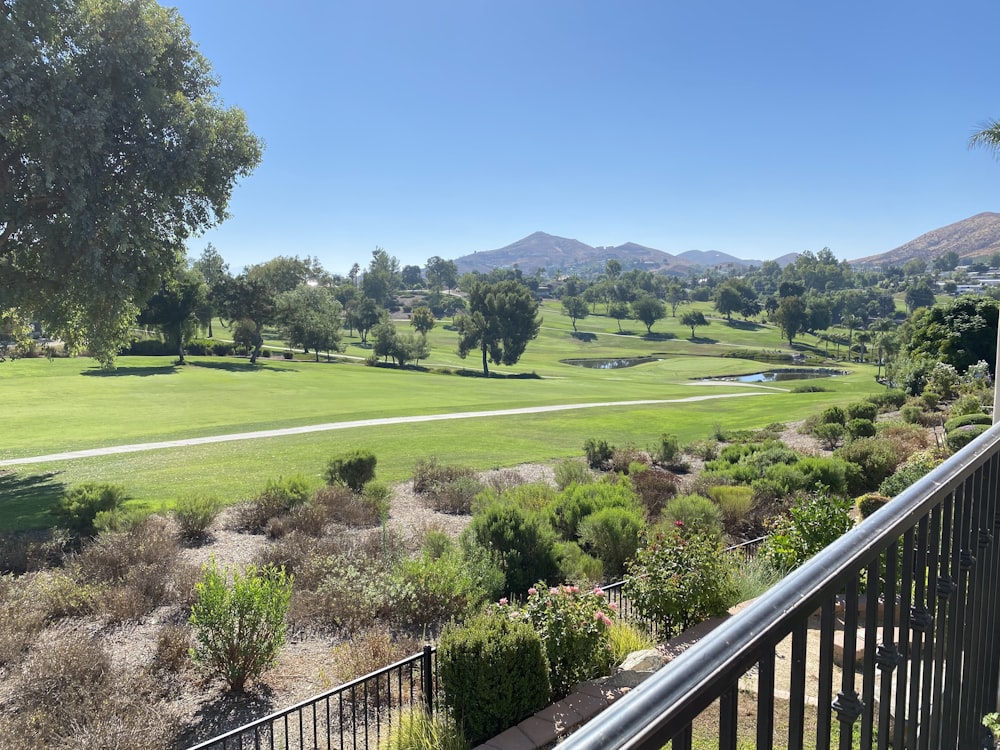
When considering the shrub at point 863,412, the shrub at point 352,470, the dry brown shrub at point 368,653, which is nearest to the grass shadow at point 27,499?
the shrub at point 352,470

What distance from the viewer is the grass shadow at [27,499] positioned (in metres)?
13.6

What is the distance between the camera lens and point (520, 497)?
1368cm

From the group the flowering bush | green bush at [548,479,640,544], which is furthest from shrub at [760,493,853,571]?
green bush at [548,479,640,544]

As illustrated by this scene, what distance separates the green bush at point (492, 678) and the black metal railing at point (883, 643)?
3276 millimetres

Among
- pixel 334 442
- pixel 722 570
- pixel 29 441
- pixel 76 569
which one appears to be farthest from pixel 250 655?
pixel 29 441

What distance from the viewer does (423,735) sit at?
510cm

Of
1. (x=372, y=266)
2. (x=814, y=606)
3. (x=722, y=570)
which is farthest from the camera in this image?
(x=372, y=266)

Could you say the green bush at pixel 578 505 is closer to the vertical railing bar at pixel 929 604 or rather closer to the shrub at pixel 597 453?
the shrub at pixel 597 453

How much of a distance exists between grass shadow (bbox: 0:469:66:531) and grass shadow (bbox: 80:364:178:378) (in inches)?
957

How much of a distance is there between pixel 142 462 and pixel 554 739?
18.4 metres

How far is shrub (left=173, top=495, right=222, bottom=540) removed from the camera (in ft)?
40.3

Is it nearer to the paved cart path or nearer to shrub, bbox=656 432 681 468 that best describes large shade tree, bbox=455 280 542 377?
the paved cart path

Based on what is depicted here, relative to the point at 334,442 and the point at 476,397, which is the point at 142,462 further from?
the point at 476,397

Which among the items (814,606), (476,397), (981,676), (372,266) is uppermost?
(372,266)
